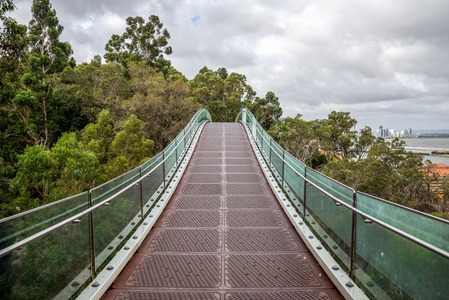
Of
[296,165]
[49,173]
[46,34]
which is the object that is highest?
[46,34]

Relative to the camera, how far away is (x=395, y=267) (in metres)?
2.46

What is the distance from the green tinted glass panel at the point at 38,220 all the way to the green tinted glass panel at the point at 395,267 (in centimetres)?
291

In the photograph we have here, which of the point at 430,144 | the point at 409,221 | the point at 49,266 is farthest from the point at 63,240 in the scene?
the point at 430,144

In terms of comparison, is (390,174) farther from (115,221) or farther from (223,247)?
(115,221)

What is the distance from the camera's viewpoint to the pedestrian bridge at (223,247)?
7.36 ft

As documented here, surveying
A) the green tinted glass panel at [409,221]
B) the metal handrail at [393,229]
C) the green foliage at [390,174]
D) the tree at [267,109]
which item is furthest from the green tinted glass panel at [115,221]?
the tree at [267,109]

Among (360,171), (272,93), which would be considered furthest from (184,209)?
(272,93)

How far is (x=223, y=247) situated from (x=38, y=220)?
2.40 meters

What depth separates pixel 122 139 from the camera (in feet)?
58.3

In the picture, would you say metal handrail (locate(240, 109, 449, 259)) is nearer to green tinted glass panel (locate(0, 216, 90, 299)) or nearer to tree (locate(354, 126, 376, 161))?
green tinted glass panel (locate(0, 216, 90, 299))

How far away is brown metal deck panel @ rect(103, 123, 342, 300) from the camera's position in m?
3.08

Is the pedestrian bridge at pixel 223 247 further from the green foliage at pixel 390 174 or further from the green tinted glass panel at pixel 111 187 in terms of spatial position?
the green foliage at pixel 390 174

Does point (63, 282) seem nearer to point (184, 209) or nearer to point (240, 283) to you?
point (240, 283)

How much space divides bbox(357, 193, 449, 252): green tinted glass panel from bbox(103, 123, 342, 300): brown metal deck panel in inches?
37.7
